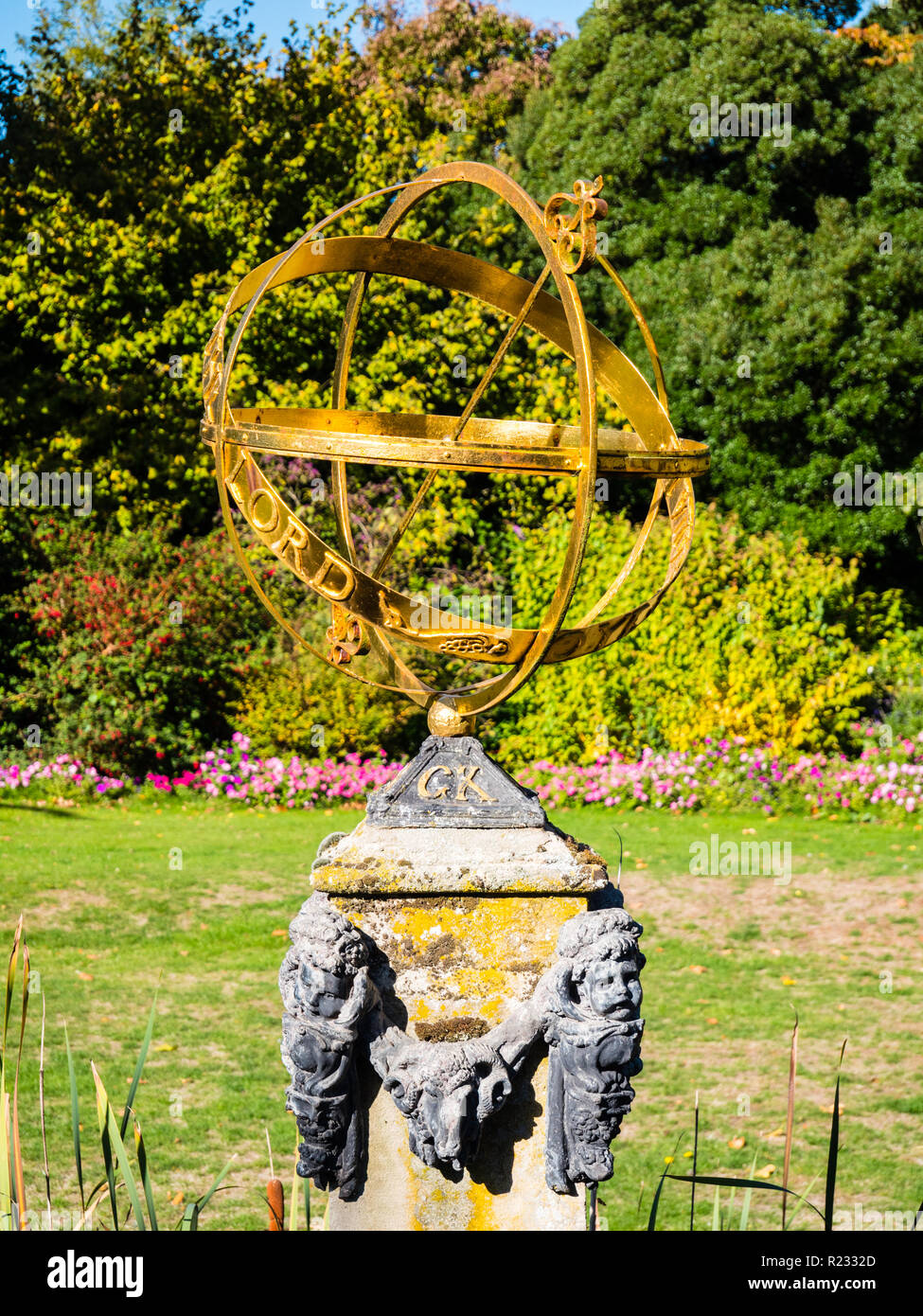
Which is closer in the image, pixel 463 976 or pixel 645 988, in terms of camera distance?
pixel 463 976

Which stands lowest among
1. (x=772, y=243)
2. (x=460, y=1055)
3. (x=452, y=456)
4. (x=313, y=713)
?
(x=313, y=713)

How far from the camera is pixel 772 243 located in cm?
1404

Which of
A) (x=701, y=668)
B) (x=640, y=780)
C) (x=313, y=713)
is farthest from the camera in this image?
(x=701, y=668)

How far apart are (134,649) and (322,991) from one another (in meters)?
8.96

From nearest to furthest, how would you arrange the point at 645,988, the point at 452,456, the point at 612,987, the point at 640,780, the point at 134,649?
the point at 612,987 < the point at 452,456 < the point at 645,988 < the point at 640,780 < the point at 134,649

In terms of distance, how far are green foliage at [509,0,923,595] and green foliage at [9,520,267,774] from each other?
5678 mm

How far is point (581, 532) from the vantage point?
2818 millimetres

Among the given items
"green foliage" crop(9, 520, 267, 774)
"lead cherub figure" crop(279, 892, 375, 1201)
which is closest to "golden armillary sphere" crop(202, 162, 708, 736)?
"lead cherub figure" crop(279, 892, 375, 1201)

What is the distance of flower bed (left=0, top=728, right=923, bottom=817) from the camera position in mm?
10586

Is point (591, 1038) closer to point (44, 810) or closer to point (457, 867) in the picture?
point (457, 867)

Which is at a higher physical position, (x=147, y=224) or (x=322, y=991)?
(x=147, y=224)

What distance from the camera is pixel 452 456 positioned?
288cm

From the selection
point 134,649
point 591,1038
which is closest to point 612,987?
point 591,1038

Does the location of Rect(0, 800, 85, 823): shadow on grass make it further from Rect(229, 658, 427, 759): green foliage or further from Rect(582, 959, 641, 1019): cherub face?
Rect(582, 959, 641, 1019): cherub face
